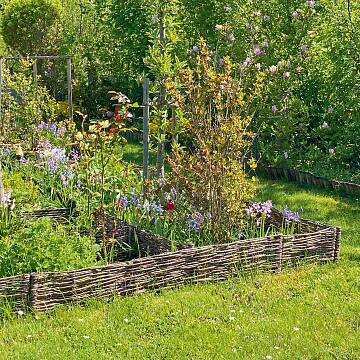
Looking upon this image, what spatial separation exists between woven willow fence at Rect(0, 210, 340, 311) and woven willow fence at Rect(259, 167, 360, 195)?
2.53 m

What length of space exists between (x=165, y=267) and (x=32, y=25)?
11.2 meters

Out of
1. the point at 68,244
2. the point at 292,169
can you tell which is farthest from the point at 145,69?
the point at 68,244

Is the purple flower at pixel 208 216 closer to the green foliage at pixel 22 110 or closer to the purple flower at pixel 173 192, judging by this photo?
the purple flower at pixel 173 192

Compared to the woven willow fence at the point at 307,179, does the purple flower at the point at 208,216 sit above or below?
above

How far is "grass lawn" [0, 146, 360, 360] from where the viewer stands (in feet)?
13.8

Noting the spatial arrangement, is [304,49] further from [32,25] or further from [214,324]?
[32,25]

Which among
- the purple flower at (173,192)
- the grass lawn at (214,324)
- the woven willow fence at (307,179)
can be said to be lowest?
the woven willow fence at (307,179)

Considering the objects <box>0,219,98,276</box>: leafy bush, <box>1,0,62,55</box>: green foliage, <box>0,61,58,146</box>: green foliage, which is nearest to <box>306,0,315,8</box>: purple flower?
<box>0,61,58,146</box>: green foliage

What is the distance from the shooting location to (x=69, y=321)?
15.1ft

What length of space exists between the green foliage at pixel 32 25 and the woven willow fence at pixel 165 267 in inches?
401

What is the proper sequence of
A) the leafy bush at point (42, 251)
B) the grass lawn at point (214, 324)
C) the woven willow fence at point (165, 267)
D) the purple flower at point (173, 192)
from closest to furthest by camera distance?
the grass lawn at point (214, 324) < the woven willow fence at point (165, 267) < the leafy bush at point (42, 251) < the purple flower at point (173, 192)

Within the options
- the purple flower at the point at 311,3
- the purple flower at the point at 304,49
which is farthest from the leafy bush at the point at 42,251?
the purple flower at the point at 311,3

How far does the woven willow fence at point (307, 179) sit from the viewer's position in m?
8.67

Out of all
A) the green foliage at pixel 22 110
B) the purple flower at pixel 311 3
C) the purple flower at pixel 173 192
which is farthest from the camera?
the green foliage at pixel 22 110
